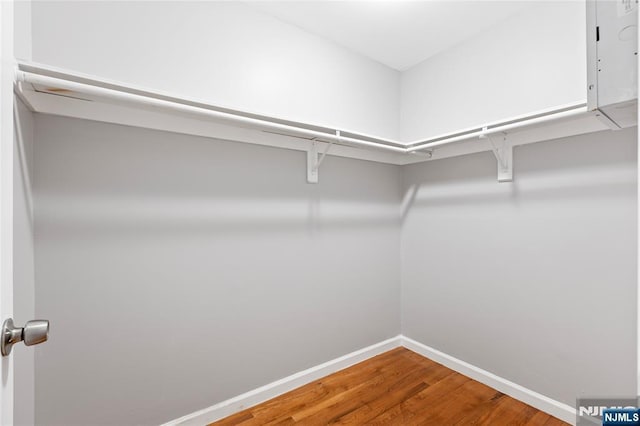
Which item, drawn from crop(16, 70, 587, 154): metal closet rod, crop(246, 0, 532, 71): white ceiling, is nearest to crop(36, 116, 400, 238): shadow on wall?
crop(16, 70, 587, 154): metal closet rod

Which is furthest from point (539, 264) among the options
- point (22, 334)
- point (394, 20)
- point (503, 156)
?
point (22, 334)

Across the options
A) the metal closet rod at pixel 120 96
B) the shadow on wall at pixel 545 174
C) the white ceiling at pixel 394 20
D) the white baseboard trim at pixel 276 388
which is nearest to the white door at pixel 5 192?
the metal closet rod at pixel 120 96

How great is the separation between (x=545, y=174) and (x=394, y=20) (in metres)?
1.26

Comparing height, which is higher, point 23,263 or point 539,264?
point 23,263

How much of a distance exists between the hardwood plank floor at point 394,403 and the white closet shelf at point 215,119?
141 centimetres

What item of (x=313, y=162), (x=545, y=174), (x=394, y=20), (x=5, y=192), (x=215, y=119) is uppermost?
(x=394, y=20)

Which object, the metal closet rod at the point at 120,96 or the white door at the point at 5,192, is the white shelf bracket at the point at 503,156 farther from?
the white door at the point at 5,192

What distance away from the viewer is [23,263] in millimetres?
1019

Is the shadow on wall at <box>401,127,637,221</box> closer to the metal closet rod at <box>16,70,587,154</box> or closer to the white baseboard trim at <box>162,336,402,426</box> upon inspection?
the metal closet rod at <box>16,70,587,154</box>

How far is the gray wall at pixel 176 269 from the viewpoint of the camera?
1217 mm

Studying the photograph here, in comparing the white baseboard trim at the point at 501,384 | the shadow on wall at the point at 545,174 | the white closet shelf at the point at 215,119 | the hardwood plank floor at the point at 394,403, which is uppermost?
the white closet shelf at the point at 215,119

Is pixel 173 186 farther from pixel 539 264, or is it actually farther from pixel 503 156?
pixel 539 264

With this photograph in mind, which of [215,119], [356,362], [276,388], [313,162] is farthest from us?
[356,362]

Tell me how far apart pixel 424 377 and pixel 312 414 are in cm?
81
